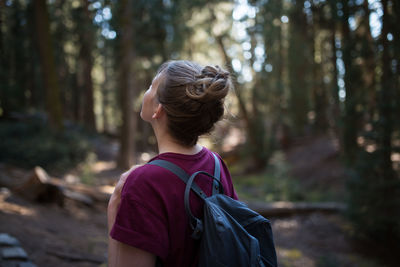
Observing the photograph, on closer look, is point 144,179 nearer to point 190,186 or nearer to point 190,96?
point 190,186

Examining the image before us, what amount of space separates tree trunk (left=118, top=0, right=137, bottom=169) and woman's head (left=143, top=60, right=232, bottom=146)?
1131 cm

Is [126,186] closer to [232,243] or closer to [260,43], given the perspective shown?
[232,243]

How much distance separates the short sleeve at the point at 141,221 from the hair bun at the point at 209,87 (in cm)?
44

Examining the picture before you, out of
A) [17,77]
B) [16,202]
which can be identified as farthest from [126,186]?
[17,77]

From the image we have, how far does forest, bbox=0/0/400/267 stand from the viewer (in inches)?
259

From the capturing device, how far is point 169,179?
1425 millimetres

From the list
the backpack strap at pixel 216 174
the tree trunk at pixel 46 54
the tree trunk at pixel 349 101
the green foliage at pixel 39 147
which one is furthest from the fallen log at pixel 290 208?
the tree trunk at pixel 46 54

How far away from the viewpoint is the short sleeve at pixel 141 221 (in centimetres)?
132

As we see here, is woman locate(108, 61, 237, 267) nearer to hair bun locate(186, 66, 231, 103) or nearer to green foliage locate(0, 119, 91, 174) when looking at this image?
hair bun locate(186, 66, 231, 103)

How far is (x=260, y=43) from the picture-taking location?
19.5 m

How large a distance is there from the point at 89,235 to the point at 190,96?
4892mm

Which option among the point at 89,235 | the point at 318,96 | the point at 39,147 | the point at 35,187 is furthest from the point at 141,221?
the point at 318,96

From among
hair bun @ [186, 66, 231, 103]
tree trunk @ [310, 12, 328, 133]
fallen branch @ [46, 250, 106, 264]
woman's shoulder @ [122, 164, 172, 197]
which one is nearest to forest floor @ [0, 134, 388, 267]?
fallen branch @ [46, 250, 106, 264]

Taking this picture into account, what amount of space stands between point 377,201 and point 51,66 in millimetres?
11462
